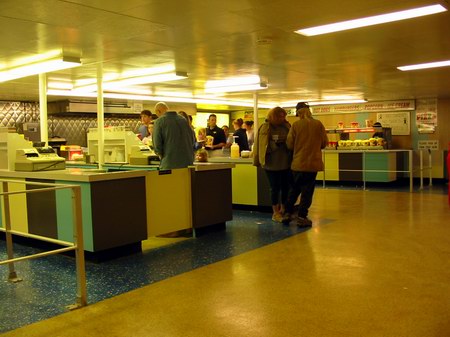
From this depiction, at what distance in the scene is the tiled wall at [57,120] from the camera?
39.2 ft

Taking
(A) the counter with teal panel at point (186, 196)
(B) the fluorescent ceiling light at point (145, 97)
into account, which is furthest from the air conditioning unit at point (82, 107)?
(A) the counter with teal panel at point (186, 196)

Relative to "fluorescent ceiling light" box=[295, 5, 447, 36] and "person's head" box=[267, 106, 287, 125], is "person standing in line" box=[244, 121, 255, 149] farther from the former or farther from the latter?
"fluorescent ceiling light" box=[295, 5, 447, 36]

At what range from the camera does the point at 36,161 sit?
527cm

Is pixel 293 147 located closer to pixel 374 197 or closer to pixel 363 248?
pixel 363 248

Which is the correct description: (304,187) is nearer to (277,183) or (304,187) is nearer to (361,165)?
(277,183)

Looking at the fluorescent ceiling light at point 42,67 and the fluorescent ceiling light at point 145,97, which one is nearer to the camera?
the fluorescent ceiling light at point 42,67

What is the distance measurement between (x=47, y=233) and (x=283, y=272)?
260 centimetres

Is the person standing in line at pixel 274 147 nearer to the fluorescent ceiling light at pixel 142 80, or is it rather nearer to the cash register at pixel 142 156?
the cash register at pixel 142 156

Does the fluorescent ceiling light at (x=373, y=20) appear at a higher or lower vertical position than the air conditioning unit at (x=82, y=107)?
higher

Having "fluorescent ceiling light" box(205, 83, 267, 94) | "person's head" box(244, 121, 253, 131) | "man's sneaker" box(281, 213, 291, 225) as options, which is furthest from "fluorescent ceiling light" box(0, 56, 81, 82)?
"person's head" box(244, 121, 253, 131)

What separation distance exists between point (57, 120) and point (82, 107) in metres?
1.00

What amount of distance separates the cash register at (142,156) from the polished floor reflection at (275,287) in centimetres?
125

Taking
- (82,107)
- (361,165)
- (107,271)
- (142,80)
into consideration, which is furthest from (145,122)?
(361,165)

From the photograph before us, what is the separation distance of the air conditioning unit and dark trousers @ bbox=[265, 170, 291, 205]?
23.7ft
